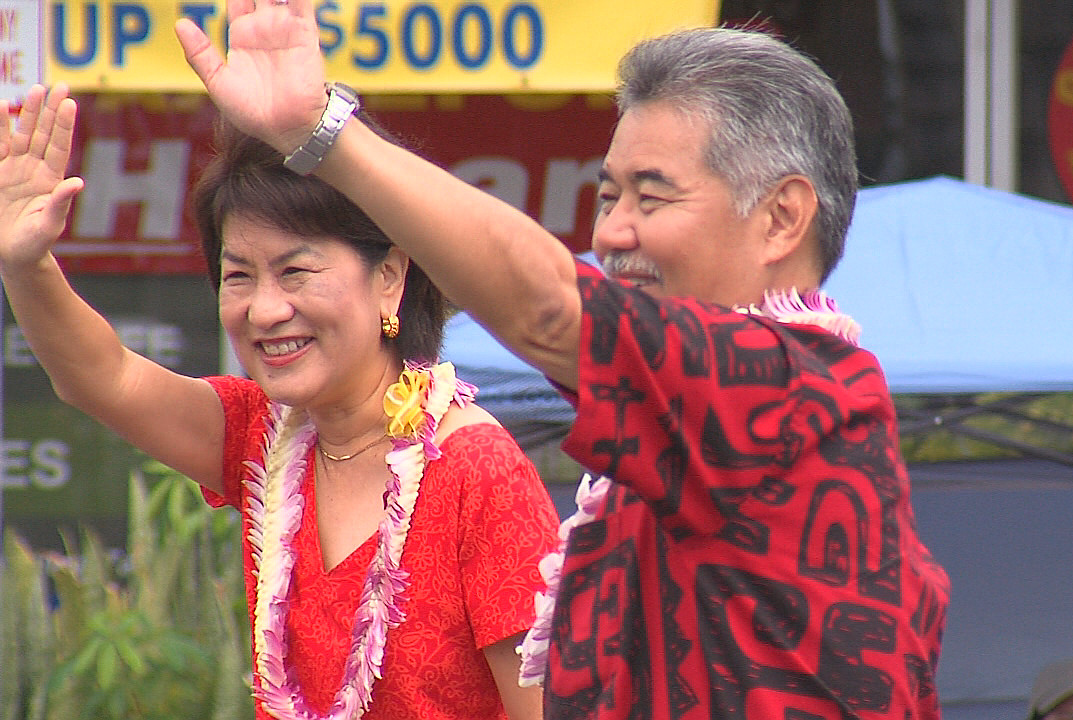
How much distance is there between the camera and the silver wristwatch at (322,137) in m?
1.43

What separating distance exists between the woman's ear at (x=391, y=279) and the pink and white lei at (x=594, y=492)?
2.27ft

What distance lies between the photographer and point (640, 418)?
1.51 m

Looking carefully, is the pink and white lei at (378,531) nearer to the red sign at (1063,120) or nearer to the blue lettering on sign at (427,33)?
the blue lettering on sign at (427,33)

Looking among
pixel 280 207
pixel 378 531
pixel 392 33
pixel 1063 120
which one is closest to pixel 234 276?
pixel 280 207

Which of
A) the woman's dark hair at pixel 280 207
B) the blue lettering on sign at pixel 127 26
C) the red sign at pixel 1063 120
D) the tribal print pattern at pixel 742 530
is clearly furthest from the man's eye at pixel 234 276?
the red sign at pixel 1063 120

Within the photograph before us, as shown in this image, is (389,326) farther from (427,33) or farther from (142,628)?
(427,33)

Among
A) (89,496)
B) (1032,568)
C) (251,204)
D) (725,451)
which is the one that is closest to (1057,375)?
(1032,568)

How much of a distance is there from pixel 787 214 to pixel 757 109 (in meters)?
0.12

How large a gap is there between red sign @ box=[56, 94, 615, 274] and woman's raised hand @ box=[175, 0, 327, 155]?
4665 millimetres

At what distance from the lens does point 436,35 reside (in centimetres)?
497

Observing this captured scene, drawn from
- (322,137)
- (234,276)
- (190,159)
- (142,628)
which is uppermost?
(322,137)

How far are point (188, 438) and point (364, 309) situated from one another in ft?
1.18

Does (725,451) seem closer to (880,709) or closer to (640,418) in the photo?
(640,418)

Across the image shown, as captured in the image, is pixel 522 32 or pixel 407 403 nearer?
pixel 407 403
